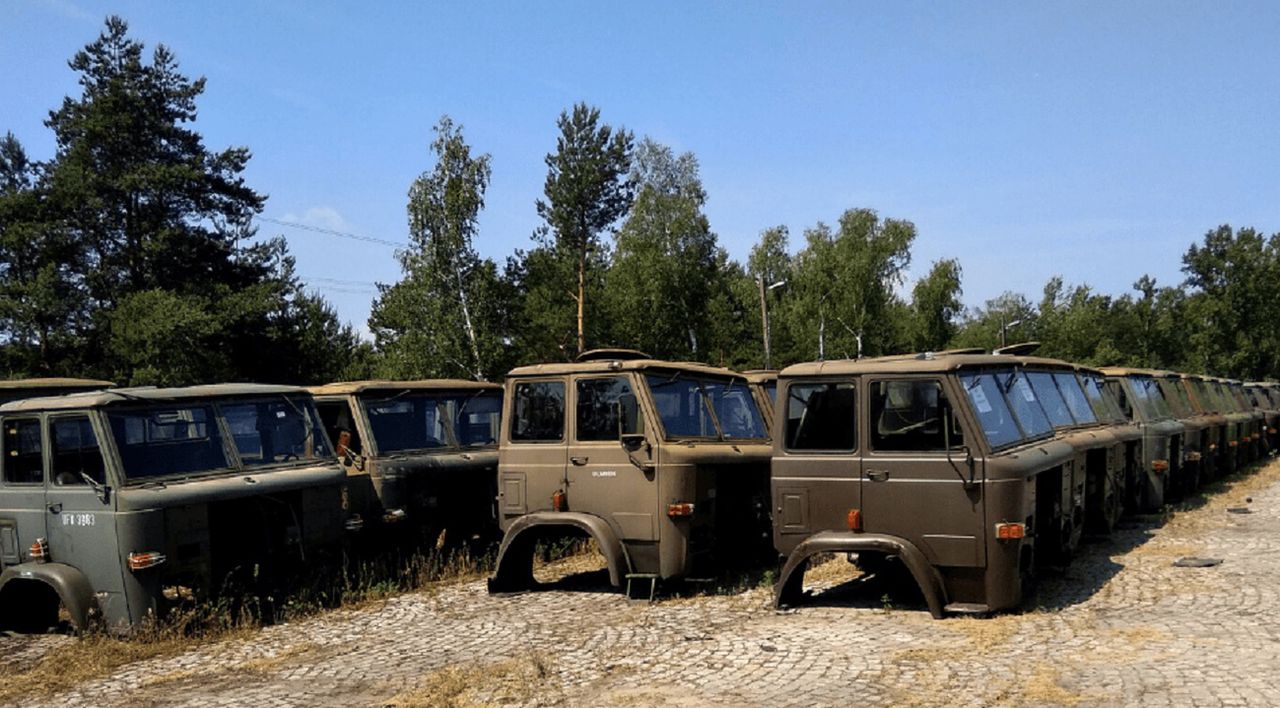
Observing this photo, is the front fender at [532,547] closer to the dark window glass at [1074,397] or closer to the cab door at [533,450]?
the cab door at [533,450]

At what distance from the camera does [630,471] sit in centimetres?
934

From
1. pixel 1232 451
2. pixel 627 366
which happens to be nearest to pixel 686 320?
pixel 1232 451

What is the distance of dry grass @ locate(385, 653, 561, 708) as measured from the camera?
6.33m

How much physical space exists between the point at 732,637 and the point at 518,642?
65.1 inches

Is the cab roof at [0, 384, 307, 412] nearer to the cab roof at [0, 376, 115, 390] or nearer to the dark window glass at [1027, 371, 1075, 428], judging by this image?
the cab roof at [0, 376, 115, 390]

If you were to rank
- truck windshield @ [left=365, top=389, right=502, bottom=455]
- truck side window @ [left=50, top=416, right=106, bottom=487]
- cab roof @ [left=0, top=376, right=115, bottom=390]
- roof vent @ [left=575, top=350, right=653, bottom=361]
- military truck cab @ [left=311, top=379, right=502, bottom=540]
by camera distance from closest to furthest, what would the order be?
truck side window @ [left=50, top=416, right=106, bottom=487], roof vent @ [left=575, top=350, right=653, bottom=361], military truck cab @ [left=311, top=379, right=502, bottom=540], truck windshield @ [left=365, top=389, right=502, bottom=455], cab roof @ [left=0, top=376, right=115, bottom=390]

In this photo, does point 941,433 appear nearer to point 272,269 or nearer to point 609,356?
point 609,356

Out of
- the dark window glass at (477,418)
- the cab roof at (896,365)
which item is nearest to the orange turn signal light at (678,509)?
the cab roof at (896,365)

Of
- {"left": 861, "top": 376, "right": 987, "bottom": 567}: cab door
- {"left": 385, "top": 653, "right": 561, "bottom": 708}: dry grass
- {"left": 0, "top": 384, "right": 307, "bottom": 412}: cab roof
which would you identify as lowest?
{"left": 385, "top": 653, "right": 561, "bottom": 708}: dry grass

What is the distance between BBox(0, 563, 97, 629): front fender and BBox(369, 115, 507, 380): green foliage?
25.1m

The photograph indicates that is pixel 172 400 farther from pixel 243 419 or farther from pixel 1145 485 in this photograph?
pixel 1145 485

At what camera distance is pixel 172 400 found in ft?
30.0

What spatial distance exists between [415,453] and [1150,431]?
9.47 metres

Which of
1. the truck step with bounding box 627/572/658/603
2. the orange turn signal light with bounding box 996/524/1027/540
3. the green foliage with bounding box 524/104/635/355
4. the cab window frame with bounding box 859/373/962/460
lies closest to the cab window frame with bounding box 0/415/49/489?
the truck step with bounding box 627/572/658/603
